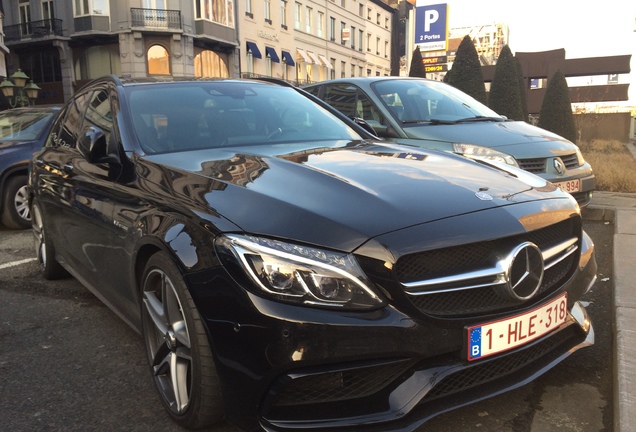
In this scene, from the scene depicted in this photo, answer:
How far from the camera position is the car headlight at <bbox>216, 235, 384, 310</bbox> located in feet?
6.01

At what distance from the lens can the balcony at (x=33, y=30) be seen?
33438 millimetres

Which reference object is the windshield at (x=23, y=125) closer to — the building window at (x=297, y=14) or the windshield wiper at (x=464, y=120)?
the windshield wiper at (x=464, y=120)

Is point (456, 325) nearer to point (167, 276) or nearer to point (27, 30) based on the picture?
point (167, 276)

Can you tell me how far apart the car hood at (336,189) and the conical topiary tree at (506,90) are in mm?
14412

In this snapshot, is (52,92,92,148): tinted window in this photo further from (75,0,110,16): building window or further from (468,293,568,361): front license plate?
(75,0,110,16): building window

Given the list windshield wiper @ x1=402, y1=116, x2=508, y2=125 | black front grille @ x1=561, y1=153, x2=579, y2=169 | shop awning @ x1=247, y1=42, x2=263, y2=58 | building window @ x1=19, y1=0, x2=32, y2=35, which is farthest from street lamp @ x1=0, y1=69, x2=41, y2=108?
shop awning @ x1=247, y1=42, x2=263, y2=58

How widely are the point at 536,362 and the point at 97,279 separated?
90.4 inches

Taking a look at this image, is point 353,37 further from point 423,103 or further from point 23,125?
point 423,103

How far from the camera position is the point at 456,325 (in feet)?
6.24

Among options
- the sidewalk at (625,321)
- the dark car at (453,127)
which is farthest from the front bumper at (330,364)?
the dark car at (453,127)

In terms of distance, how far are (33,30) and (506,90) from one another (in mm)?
29543

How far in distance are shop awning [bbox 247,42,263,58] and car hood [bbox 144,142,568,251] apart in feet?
122

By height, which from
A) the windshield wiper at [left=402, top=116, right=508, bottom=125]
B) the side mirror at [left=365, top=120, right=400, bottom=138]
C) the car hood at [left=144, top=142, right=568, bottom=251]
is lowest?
A: the car hood at [left=144, top=142, right=568, bottom=251]

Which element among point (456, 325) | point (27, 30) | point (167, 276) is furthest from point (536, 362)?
point (27, 30)
